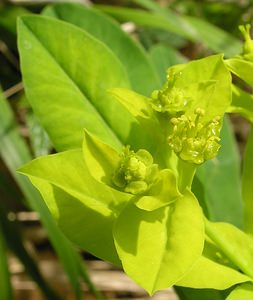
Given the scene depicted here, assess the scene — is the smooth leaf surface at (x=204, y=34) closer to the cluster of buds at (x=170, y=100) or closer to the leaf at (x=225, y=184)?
the leaf at (x=225, y=184)

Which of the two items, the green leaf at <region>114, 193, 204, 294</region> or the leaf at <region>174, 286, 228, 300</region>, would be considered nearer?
the green leaf at <region>114, 193, 204, 294</region>

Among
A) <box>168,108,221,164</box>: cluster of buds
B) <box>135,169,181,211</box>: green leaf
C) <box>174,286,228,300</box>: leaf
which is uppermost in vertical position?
<box>168,108,221,164</box>: cluster of buds

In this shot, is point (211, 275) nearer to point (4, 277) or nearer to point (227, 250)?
point (227, 250)

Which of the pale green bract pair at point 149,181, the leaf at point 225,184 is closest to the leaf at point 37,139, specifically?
the leaf at point 225,184

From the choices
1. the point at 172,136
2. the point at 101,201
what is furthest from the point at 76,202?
the point at 172,136

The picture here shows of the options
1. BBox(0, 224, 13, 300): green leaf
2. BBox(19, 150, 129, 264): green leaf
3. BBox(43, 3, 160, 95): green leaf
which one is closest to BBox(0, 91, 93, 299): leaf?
BBox(0, 224, 13, 300): green leaf

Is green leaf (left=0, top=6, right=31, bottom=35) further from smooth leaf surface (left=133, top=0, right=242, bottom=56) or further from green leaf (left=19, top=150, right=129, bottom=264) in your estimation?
green leaf (left=19, top=150, right=129, bottom=264)

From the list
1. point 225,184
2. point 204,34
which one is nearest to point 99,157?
point 225,184
